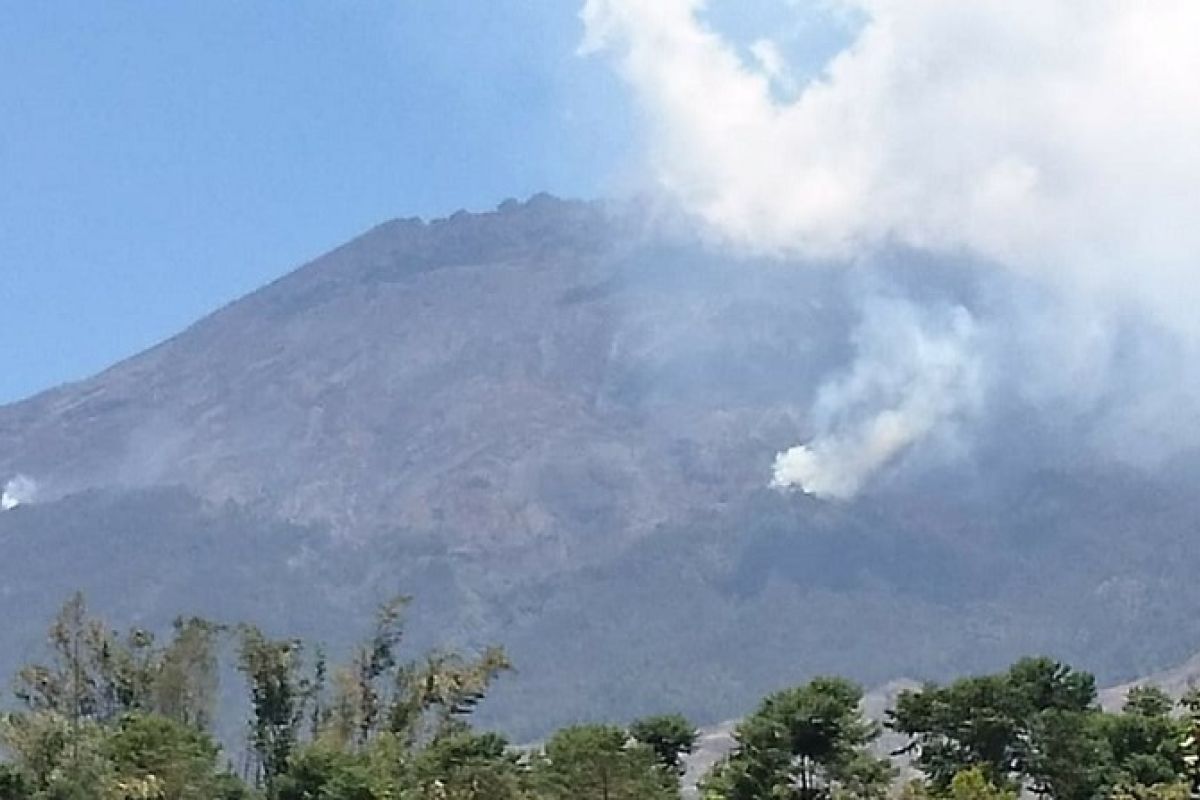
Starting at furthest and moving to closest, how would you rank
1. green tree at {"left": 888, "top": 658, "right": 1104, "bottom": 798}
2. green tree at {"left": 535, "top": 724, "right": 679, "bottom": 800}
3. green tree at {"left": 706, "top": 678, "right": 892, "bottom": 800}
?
green tree at {"left": 888, "top": 658, "right": 1104, "bottom": 798} < green tree at {"left": 706, "top": 678, "right": 892, "bottom": 800} < green tree at {"left": 535, "top": 724, "right": 679, "bottom": 800}

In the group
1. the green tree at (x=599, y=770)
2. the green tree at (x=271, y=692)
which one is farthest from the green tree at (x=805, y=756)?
the green tree at (x=271, y=692)

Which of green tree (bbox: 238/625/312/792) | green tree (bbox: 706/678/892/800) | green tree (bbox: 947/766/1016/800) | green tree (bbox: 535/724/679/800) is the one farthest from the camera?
green tree (bbox: 238/625/312/792)

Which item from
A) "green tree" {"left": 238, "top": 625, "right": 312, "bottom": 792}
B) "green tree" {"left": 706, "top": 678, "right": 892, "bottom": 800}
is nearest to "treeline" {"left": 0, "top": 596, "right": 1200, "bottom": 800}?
"green tree" {"left": 706, "top": 678, "right": 892, "bottom": 800}

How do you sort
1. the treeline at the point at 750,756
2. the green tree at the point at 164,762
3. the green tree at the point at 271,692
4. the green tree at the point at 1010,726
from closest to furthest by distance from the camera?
the treeline at the point at 750,756
the green tree at the point at 164,762
the green tree at the point at 1010,726
the green tree at the point at 271,692

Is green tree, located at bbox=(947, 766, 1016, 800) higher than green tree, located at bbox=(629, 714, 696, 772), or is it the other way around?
green tree, located at bbox=(629, 714, 696, 772)

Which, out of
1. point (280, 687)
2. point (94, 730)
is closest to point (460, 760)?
point (94, 730)

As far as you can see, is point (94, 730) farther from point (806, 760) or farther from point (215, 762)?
point (806, 760)

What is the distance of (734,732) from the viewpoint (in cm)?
6531

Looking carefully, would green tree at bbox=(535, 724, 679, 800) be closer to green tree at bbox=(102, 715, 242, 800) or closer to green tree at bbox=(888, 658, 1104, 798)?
green tree at bbox=(888, 658, 1104, 798)

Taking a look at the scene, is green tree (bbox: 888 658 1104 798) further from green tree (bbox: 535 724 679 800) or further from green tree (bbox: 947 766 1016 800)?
green tree (bbox: 535 724 679 800)

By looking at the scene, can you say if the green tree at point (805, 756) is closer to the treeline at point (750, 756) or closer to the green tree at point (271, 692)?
the treeline at point (750, 756)

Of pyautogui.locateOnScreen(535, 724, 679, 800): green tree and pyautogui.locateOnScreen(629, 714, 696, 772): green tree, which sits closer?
pyautogui.locateOnScreen(535, 724, 679, 800): green tree

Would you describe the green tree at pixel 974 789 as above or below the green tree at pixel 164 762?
below

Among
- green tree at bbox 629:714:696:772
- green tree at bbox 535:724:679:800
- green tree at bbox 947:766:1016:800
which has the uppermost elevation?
green tree at bbox 629:714:696:772
